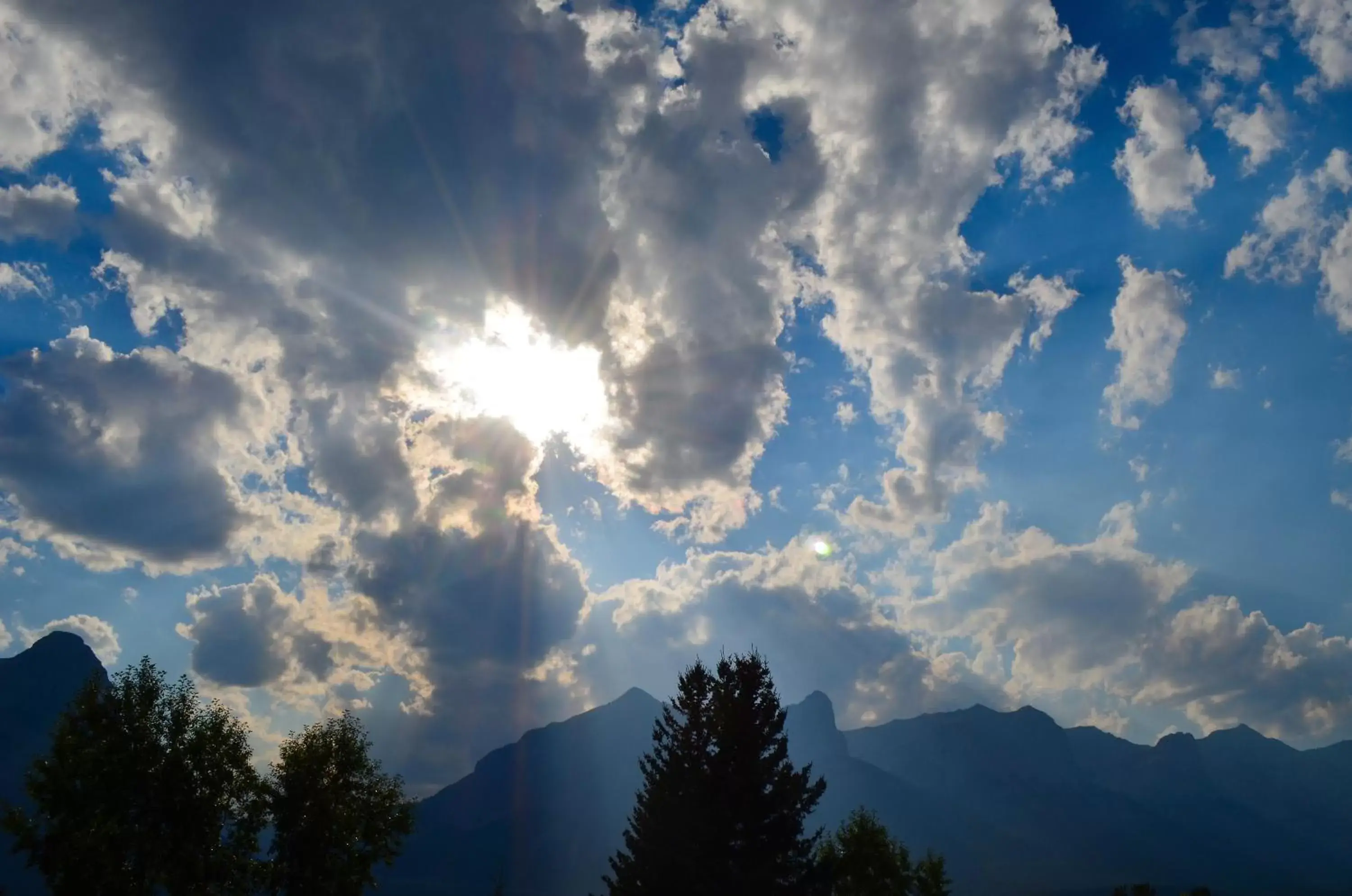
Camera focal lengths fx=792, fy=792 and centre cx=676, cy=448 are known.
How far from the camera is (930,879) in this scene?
58.4 metres

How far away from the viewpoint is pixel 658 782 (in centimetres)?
5341

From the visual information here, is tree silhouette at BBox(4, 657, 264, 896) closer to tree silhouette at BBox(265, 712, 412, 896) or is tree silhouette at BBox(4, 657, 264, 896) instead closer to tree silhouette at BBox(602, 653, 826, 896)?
tree silhouette at BBox(265, 712, 412, 896)

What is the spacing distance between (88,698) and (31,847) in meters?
6.80

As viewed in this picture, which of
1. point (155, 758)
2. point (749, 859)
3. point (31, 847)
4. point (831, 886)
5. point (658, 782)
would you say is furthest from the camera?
point (658, 782)

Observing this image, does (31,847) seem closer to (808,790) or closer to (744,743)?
(744,743)

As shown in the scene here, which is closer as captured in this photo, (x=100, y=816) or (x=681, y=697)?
(x=100, y=816)

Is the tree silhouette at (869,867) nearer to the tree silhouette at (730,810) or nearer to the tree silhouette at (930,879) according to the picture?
the tree silhouette at (930,879)

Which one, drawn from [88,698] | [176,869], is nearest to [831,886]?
[176,869]

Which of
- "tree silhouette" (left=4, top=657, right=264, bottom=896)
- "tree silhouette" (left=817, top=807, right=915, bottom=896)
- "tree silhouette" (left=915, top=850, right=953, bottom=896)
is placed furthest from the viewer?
"tree silhouette" (left=915, top=850, right=953, bottom=896)

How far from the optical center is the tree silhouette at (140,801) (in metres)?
36.4

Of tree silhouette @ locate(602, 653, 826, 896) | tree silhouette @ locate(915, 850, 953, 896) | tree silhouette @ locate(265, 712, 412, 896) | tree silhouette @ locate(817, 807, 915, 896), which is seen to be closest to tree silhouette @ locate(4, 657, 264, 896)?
tree silhouette @ locate(265, 712, 412, 896)

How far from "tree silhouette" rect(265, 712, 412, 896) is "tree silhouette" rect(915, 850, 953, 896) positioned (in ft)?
119

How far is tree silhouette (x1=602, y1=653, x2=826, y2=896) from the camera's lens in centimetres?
4381

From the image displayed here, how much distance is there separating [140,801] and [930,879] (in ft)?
168
